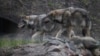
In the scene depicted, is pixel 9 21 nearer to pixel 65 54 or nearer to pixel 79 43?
pixel 79 43

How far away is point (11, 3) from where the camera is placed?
1894 centimetres

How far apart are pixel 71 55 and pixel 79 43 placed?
202cm

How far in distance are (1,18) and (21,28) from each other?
9.51 feet

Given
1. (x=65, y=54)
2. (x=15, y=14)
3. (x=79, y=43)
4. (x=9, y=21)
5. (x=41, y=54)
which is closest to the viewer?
(x=41, y=54)

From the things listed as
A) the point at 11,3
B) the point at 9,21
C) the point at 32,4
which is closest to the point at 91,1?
the point at 32,4

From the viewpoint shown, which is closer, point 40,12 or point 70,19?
point 70,19

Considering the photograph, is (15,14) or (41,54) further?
(15,14)

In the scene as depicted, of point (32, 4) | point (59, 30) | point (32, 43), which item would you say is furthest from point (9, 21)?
point (32, 43)

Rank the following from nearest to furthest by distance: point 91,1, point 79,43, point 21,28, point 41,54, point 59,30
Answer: point 41,54 → point 79,43 → point 59,30 → point 21,28 → point 91,1

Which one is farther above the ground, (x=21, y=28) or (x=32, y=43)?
(x=32, y=43)

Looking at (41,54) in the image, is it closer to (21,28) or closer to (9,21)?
(21,28)

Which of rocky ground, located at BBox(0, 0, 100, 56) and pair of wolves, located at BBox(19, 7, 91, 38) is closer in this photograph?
rocky ground, located at BBox(0, 0, 100, 56)

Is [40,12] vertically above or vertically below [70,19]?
below

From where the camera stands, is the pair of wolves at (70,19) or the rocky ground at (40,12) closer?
the rocky ground at (40,12)
